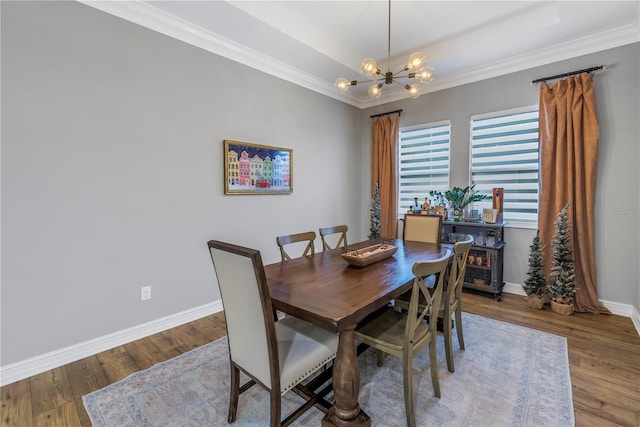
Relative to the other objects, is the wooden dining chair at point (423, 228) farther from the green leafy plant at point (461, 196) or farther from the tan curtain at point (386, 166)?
the tan curtain at point (386, 166)

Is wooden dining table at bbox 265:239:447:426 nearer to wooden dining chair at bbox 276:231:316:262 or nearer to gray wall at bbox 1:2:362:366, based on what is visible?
wooden dining chair at bbox 276:231:316:262

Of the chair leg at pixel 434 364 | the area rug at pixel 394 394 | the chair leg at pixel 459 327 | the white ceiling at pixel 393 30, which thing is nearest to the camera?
the area rug at pixel 394 394

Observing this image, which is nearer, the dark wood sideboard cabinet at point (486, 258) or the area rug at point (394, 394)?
the area rug at point (394, 394)

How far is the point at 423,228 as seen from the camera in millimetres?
3070

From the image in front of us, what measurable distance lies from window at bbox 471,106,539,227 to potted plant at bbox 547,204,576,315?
1.45 feet

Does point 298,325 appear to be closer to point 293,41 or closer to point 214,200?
point 214,200

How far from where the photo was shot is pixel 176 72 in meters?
2.69

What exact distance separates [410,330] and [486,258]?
2.51 meters

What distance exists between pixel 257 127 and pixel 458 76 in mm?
2673

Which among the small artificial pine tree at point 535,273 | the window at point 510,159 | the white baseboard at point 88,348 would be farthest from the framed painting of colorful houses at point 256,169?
the small artificial pine tree at point 535,273

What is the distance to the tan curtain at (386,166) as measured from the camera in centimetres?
450

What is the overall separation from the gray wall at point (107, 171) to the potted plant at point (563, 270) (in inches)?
124

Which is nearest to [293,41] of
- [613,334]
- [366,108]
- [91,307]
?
[366,108]

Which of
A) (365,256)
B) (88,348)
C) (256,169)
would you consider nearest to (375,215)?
(256,169)
